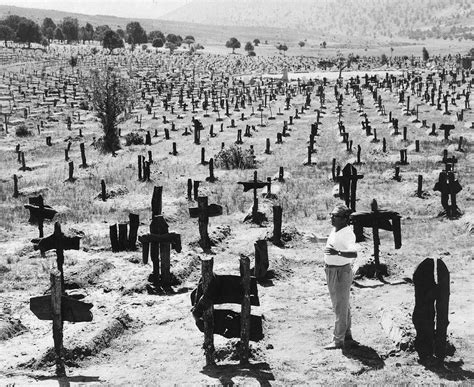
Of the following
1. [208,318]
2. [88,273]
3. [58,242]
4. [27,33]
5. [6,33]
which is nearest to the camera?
[208,318]

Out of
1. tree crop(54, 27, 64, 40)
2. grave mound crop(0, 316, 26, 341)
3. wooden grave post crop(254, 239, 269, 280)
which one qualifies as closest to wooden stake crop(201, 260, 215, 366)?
grave mound crop(0, 316, 26, 341)

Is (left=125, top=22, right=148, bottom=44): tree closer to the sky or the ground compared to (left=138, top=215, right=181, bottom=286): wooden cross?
closer to the sky

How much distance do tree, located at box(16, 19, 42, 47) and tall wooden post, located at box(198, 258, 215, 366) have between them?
122 m

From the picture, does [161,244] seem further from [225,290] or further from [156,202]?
[225,290]

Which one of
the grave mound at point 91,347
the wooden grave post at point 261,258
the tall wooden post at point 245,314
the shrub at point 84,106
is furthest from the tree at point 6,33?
the tall wooden post at point 245,314

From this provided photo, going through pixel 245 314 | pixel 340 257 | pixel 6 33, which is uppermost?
pixel 6 33

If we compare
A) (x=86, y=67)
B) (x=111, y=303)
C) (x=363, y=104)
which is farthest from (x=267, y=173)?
(x=86, y=67)

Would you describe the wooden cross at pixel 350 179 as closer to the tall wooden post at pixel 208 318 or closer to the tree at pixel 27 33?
the tall wooden post at pixel 208 318

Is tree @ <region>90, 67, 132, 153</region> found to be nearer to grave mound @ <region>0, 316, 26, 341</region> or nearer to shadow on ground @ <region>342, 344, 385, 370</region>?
grave mound @ <region>0, 316, 26, 341</region>

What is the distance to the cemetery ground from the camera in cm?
988

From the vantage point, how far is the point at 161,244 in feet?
45.9

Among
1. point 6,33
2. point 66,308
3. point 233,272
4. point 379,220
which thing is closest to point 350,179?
point 379,220

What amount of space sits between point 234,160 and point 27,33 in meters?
103

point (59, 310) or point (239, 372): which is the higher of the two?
point (59, 310)
